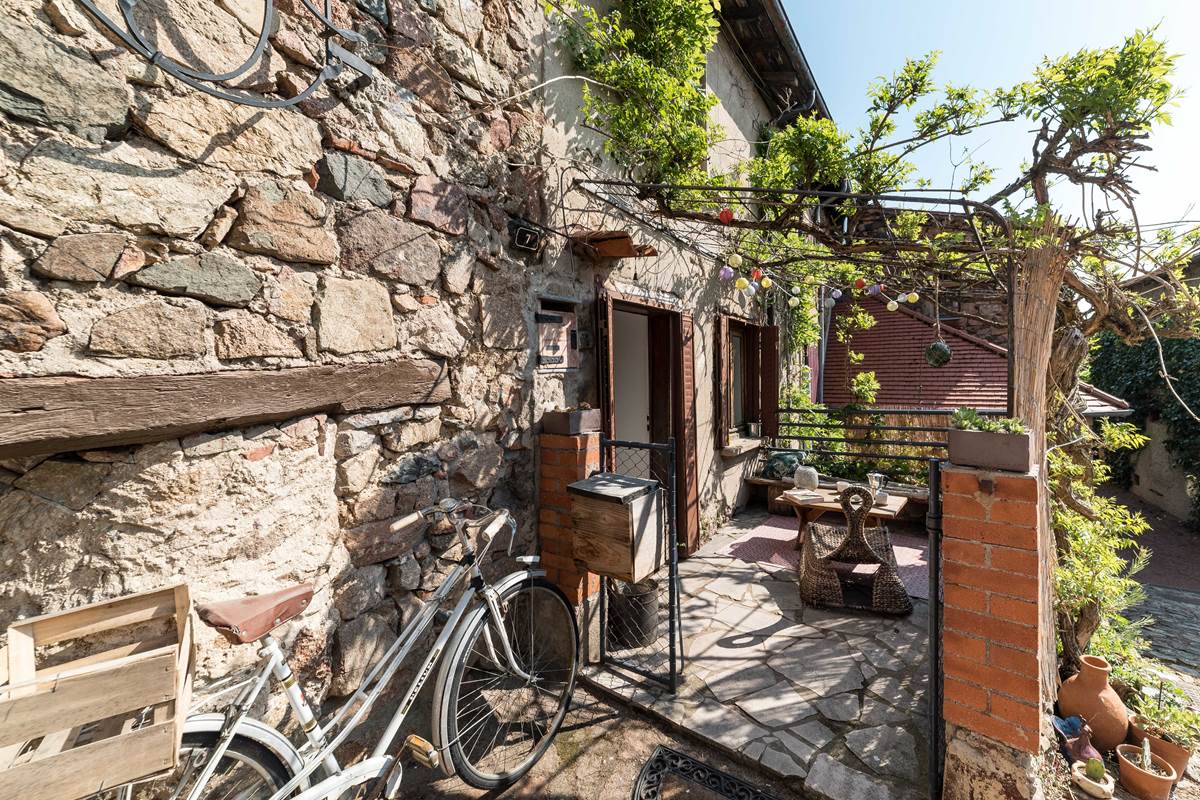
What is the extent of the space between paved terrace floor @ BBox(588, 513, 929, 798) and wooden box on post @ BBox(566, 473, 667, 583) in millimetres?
800

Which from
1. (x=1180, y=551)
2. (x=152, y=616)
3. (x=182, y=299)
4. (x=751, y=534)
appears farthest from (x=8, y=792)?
(x=1180, y=551)

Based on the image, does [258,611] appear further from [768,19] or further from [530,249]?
[768,19]

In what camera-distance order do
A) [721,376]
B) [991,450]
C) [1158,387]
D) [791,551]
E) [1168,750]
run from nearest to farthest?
[991,450] < [1168,750] < [791,551] < [721,376] < [1158,387]

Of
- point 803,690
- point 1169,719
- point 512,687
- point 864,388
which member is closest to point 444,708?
point 512,687

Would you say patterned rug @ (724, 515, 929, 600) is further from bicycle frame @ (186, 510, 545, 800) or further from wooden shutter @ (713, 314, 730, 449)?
bicycle frame @ (186, 510, 545, 800)

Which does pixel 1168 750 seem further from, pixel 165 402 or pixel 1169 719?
pixel 165 402

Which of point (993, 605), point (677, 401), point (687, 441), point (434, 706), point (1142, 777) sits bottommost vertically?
point (1142, 777)

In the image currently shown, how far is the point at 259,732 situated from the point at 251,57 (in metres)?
2.15

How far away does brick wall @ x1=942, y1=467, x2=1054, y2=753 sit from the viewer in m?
1.70

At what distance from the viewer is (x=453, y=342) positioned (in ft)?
7.79

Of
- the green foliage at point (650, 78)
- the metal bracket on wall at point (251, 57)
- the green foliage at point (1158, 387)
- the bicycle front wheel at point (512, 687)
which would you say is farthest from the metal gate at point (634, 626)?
the green foliage at point (1158, 387)

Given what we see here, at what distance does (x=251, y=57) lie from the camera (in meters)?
1.55

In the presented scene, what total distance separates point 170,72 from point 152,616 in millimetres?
1550

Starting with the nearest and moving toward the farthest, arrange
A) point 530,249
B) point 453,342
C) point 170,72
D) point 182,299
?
point 170,72
point 182,299
point 453,342
point 530,249
